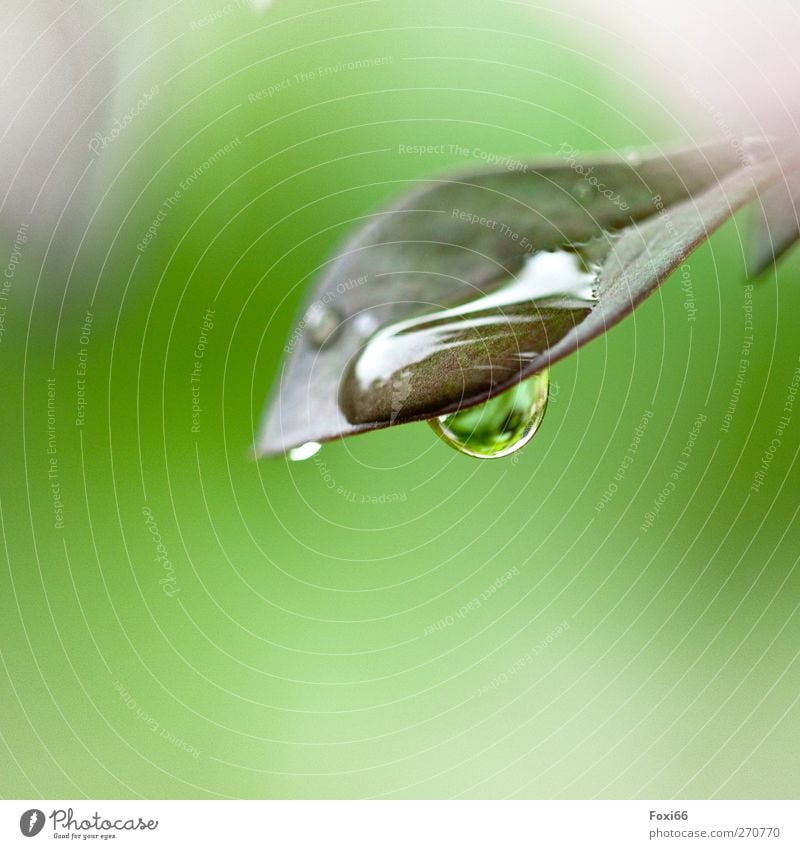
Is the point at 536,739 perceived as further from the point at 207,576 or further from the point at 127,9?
the point at 127,9

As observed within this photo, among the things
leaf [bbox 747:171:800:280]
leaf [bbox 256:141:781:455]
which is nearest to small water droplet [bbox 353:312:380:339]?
leaf [bbox 256:141:781:455]

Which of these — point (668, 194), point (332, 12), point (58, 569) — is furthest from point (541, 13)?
point (58, 569)

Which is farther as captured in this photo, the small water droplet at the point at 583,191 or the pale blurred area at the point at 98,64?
the pale blurred area at the point at 98,64

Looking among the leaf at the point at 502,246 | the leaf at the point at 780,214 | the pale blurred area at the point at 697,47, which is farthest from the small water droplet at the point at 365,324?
the pale blurred area at the point at 697,47

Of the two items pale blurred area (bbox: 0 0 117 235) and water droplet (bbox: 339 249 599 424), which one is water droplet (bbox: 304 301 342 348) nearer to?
A: water droplet (bbox: 339 249 599 424)

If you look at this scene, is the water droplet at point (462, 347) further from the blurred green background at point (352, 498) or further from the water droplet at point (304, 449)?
the blurred green background at point (352, 498)

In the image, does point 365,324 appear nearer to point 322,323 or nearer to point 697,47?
point 322,323

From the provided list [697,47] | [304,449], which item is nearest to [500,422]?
[304,449]
